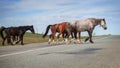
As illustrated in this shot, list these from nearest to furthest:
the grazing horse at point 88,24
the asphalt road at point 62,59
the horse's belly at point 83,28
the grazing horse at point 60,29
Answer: the asphalt road at point 62,59
the grazing horse at point 88,24
the horse's belly at point 83,28
the grazing horse at point 60,29

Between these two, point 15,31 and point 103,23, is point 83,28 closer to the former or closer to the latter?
point 103,23

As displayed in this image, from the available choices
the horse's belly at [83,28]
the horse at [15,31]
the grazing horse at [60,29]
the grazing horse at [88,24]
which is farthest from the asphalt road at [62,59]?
the horse at [15,31]

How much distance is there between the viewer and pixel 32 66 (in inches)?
344

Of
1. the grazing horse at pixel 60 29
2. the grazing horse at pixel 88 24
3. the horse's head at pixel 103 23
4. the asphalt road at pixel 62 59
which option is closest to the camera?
the asphalt road at pixel 62 59

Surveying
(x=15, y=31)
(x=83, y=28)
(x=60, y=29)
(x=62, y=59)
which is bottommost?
(x=15, y=31)

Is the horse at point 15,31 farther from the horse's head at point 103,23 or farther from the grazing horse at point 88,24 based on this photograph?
the horse's head at point 103,23

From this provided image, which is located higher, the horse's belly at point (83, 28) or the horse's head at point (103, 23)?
the horse's head at point (103, 23)

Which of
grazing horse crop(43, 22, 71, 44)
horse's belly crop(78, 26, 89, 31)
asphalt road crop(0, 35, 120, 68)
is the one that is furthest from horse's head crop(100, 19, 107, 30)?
asphalt road crop(0, 35, 120, 68)

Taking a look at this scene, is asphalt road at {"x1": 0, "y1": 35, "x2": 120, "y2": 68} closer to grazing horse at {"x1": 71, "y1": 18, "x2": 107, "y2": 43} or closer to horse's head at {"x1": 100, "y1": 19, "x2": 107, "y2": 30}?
grazing horse at {"x1": 71, "y1": 18, "x2": 107, "y2": 43}

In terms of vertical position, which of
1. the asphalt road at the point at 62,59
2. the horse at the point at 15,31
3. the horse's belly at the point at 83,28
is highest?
the asphalt road at the point at 62,59

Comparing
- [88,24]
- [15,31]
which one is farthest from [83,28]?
[15,31]

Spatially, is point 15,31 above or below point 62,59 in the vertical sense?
below

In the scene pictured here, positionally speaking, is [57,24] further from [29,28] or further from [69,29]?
[29,28]

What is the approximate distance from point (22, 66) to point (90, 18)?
19.4 m
